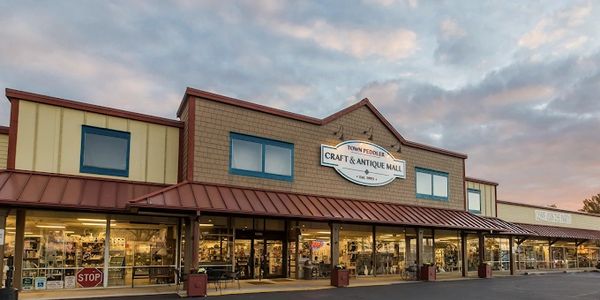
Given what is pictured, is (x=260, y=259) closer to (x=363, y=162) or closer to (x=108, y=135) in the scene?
(x=363, y=162)

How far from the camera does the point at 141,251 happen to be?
17953 mm

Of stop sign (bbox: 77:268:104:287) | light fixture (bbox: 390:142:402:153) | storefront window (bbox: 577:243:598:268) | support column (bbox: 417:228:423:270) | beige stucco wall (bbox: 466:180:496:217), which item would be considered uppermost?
light fixture (bbox: 390:142:402:153)

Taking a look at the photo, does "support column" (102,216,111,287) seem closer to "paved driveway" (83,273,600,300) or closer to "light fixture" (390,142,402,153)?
"paved driveway" (83,273,600,300)

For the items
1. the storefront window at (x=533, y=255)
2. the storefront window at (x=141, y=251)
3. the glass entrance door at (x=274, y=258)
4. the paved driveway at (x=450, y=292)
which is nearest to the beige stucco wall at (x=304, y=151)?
the storefront window at (x=141, y=251)

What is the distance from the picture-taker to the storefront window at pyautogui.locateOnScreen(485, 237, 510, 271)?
32.3 m

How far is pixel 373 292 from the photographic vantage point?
57.6 feet

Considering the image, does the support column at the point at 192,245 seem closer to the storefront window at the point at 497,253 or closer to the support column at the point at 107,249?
the support column at the point at 107,249

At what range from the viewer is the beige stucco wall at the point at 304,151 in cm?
1820

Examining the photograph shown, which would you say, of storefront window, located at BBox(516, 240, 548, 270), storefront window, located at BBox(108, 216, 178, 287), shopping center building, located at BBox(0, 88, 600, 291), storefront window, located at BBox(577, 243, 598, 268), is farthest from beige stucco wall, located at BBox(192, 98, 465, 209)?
storefront window, located at BBox(577, 243, 598, 268)

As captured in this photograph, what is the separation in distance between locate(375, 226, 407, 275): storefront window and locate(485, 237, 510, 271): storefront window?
362 inches

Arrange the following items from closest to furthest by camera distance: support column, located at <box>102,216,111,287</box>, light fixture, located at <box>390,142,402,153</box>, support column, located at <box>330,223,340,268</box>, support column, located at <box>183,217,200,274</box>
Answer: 1. support column, located at <box>183,217,200,274</box>
2. support column, located at <box>102,216,111,287</box>
3. support column, located at <box>330,223,340,268</box>
4. light fixture, located at <box>390,142,402,153</box>

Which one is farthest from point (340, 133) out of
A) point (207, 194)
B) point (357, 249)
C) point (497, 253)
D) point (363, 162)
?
point (497, 253)

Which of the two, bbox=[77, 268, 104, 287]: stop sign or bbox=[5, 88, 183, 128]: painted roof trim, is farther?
bbox=[77, 268, 104, 287]: stop sign

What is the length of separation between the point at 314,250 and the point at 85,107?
11.0 m
